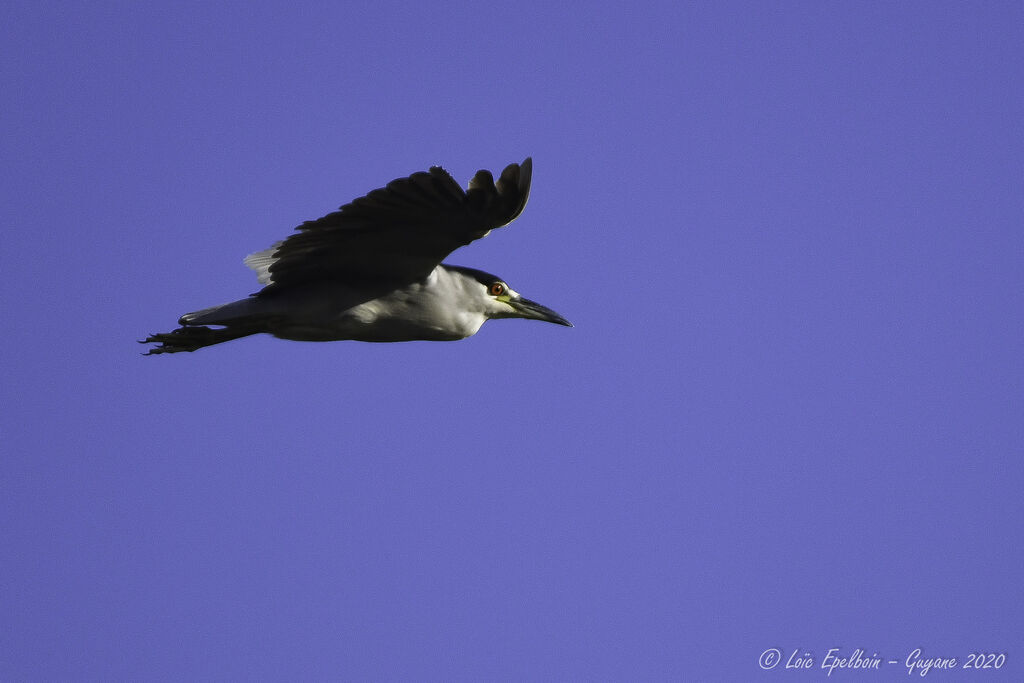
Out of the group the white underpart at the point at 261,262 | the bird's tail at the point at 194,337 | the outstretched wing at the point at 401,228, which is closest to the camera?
the outstretched wing at the point at 401,228

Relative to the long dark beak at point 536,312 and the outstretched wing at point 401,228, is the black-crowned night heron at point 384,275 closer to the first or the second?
the outstretched wing at point 401,228

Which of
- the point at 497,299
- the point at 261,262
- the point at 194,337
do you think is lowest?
the point at 194,337

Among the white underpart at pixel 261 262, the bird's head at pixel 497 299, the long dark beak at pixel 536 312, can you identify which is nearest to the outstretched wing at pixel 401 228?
the bird's head at pixel 497 299

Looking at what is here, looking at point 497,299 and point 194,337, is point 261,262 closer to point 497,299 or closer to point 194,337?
point 194,337

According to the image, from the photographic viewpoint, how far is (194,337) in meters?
8.90

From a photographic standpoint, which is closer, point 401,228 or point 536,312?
point 401,228

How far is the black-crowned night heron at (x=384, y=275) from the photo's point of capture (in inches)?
308

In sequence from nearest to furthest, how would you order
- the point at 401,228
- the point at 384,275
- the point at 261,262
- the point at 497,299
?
the point at 401,228, the point at 384,275, the point at 497,299, the point at 261,262

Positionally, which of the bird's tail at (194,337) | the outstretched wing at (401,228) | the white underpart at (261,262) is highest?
the white underpart at (261,262)

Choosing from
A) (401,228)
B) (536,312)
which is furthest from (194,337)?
(536,312)

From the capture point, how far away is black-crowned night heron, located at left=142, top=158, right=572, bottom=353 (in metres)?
7.82

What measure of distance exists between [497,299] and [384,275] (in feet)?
4.38

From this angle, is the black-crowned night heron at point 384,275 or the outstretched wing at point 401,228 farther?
the black-crowned night heron at point 384,275

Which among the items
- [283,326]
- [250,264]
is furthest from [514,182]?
[250,264]
